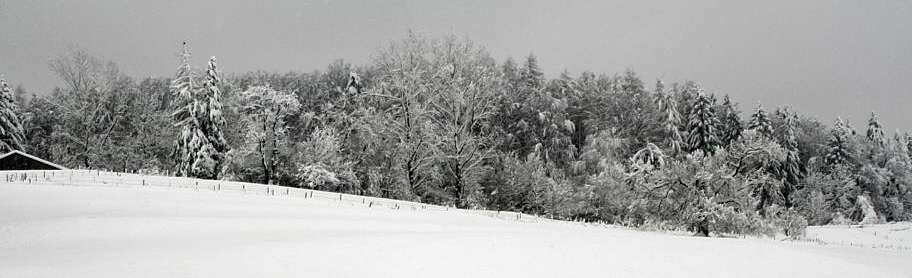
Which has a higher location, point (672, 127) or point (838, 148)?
point (672, 127)

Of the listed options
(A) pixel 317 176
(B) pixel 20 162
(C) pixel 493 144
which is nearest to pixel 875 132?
(C) pixel 493 144

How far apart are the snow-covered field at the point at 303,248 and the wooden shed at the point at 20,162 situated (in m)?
31.2

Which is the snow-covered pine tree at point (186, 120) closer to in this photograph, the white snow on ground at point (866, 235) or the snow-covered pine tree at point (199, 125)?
the snow-covered pine tree at point (199, 125)

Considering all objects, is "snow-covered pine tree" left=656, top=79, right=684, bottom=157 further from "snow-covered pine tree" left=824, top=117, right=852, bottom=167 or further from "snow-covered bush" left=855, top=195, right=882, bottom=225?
"snow-covered pine tree" left=824, top=117, right=852, bottom=167

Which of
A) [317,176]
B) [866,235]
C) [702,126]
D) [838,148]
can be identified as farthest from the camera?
[838,148]

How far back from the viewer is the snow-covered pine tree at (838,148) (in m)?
62.1

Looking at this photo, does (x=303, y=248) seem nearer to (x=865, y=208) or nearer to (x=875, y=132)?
(x=865, y=208)

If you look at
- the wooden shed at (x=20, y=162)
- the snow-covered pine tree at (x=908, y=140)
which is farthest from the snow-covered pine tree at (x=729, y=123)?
the wooden shed at (x=20, y=162)

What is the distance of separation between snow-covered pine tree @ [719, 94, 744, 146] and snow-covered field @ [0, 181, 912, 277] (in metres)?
53.7

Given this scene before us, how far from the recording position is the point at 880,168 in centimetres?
6038

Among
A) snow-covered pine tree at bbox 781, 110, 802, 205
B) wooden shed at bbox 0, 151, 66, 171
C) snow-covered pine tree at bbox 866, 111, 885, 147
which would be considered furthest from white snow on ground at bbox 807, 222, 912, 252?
wooden shed at bbox 0, 151, 66, 171

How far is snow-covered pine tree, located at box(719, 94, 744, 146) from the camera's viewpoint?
208 feet

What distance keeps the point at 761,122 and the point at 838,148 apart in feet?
33.2

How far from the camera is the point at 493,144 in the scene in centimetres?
4794
